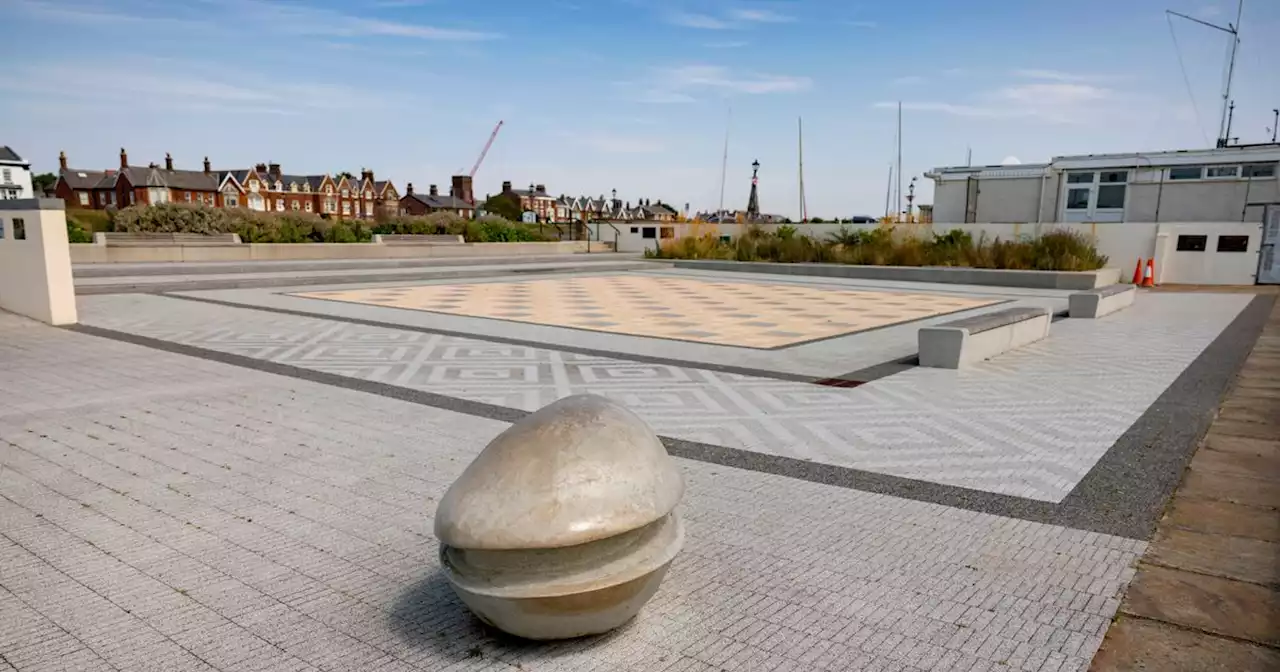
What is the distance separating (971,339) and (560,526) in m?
7.15

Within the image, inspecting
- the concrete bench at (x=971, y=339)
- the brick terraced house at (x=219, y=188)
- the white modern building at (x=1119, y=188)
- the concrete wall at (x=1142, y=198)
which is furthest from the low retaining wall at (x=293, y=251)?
the brick terraced house at (x=219, y=188)

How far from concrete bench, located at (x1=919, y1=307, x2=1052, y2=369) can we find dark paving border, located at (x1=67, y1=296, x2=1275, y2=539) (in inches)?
73.0

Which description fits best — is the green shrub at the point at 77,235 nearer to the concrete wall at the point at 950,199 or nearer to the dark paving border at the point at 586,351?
the dark paving border at the point at 586,351

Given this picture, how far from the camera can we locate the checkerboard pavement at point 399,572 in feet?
8.96

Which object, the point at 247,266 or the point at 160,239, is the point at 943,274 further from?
the point at 160,239

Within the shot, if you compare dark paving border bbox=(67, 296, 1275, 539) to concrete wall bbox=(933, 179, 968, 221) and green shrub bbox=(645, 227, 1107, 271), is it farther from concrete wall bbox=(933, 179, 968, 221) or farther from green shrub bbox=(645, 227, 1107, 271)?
concrete wall bbox=(933, 179, 968, 221)

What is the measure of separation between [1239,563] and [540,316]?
10323 mm

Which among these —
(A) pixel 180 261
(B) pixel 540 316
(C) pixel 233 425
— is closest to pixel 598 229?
(A) pixel 180 261

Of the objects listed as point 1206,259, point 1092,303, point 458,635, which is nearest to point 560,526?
point 458,635

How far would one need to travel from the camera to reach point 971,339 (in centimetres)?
833

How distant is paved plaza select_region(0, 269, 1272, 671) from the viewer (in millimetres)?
2818

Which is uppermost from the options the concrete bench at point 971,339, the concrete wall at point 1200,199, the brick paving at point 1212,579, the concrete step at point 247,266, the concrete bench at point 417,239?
the concrete wall at point 1200,199

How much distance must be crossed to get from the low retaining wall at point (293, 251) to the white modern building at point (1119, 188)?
1952 cm

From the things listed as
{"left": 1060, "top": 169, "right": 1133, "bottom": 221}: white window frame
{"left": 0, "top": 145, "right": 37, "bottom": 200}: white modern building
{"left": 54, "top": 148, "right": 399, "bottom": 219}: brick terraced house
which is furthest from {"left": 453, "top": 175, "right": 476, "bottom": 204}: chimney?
{"left": 1060, "top": 169, "right": 1133, "bottom": 221}: white window frame
